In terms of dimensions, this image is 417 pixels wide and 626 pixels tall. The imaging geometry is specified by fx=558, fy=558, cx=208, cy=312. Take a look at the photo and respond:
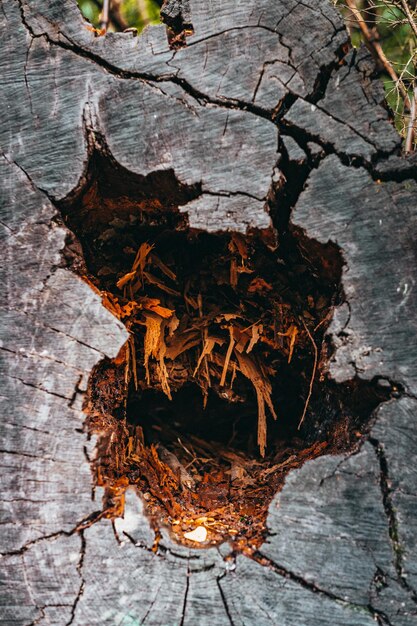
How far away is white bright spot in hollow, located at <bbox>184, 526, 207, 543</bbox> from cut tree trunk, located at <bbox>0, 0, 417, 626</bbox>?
0.05 meters

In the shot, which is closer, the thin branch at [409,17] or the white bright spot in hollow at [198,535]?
the white bright spot in hollow at [198,535]

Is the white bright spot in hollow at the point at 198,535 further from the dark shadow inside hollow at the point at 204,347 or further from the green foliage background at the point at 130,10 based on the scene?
the green foliage background at the point at 130,10

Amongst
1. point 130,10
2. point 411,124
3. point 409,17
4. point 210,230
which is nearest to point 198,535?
point 210,230

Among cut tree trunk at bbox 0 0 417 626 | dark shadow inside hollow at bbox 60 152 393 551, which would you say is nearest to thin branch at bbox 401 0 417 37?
cut tree trunk at bbox 0 0 417 626

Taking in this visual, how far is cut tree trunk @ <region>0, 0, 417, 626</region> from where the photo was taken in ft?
4.14

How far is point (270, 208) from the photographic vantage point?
1384 millimetres

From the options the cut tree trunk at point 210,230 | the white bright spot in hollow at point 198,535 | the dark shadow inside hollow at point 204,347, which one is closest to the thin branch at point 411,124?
the cut tree trunk at point 210,230

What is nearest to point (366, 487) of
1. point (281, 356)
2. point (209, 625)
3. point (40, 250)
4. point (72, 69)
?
point (209, 625)

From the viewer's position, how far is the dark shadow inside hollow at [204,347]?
4.58 feet

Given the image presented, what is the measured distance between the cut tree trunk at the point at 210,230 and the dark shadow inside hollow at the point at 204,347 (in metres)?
0.05

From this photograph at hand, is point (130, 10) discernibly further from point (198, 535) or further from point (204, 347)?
point (198, 535)

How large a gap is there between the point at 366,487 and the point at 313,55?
1.05 m

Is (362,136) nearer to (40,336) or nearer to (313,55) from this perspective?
(313,55)

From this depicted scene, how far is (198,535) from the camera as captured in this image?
1.35m
